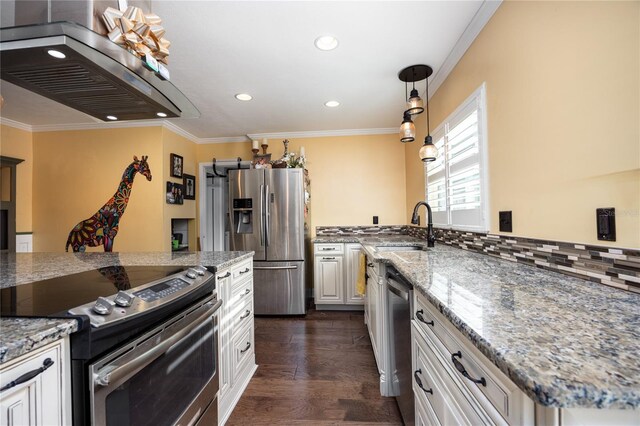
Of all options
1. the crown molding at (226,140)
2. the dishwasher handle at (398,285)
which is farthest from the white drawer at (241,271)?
the crown molding at (226,140)

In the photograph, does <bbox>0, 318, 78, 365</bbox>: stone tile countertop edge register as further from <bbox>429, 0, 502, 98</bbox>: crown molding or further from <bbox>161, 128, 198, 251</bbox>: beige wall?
<bbox>161, 128, 198, 251</bbox>: beige wall

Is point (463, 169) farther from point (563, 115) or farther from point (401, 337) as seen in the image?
point (401, 337)

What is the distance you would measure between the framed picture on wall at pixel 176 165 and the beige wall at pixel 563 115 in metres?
3.58

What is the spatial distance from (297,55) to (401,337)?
211 centimetres

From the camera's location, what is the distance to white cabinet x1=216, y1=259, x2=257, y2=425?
154 centimetres

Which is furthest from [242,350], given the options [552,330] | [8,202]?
[8,202]

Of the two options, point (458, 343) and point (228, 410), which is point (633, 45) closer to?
point (458, 343)

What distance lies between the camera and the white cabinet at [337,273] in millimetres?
3281

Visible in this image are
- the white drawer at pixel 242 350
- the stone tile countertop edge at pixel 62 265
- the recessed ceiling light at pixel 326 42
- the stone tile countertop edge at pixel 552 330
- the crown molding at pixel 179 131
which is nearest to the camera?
the stone tile countertop edge at pixel 552 330

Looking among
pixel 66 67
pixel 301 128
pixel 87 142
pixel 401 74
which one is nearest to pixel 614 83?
pixel 401 74

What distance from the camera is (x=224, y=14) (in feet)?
5.38

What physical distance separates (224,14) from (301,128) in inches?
85.4

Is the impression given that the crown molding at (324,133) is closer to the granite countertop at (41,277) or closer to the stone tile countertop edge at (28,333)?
the granite countertop at (41,277)

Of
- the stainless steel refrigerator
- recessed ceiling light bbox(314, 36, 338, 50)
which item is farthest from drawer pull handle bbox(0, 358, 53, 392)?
the stainless steel refrigerator
